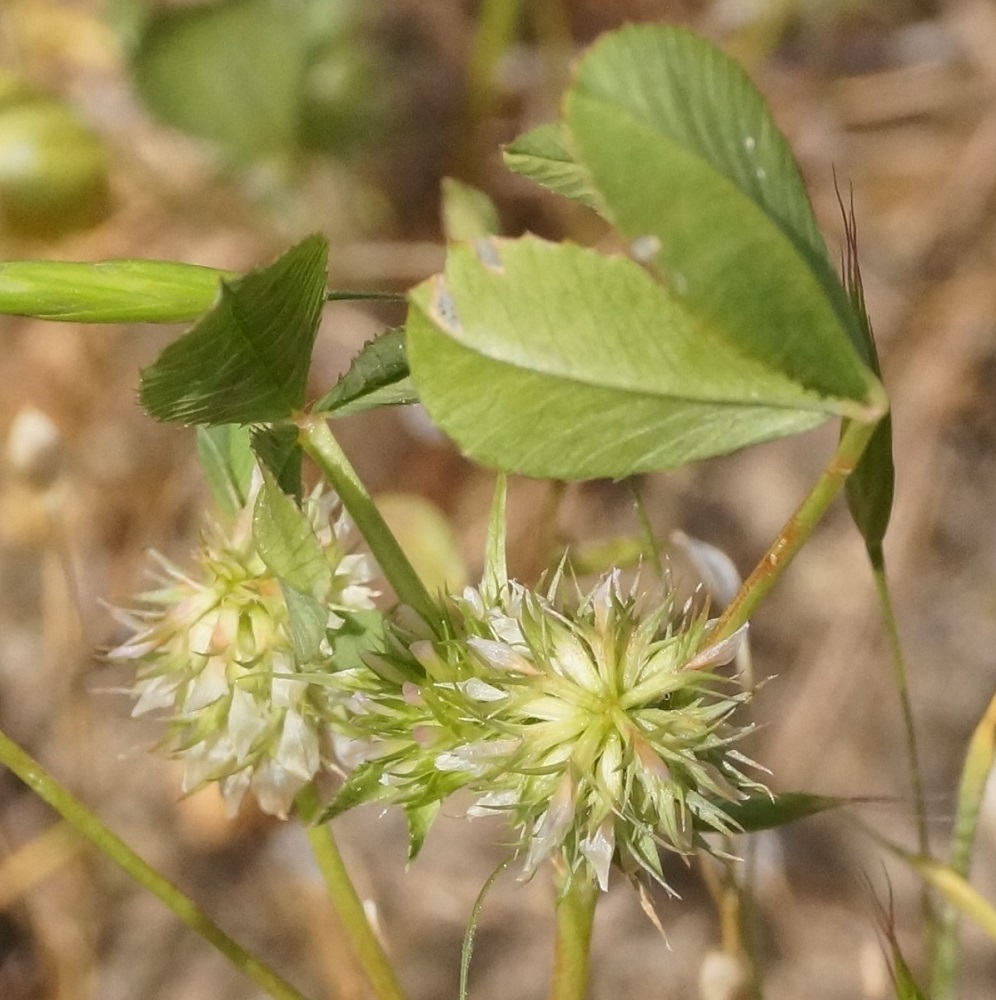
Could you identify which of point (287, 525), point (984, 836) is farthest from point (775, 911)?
point (287, 525)

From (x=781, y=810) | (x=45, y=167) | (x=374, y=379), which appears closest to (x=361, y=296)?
(x=374, y=379)

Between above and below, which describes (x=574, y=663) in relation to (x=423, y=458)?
above

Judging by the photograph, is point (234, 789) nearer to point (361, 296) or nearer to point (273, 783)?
point (273, 783)

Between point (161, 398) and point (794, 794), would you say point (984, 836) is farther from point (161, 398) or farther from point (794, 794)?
point (161, 398)

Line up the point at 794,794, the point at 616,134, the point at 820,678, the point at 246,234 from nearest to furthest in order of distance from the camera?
the point at 616,134 < the point at 794,794 < the point at 820,678 < the point at 246,234

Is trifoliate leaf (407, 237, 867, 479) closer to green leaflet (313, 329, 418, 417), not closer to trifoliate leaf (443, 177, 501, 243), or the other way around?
green leaflet (313, 329, 418, 417)

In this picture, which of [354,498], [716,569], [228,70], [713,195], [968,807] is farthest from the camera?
[228,70]

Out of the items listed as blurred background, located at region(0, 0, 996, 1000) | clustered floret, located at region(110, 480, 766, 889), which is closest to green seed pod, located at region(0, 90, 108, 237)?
blurred background, located at region(0, 0, 996, 1000)

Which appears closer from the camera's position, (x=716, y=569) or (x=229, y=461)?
(x=229, y=461)
